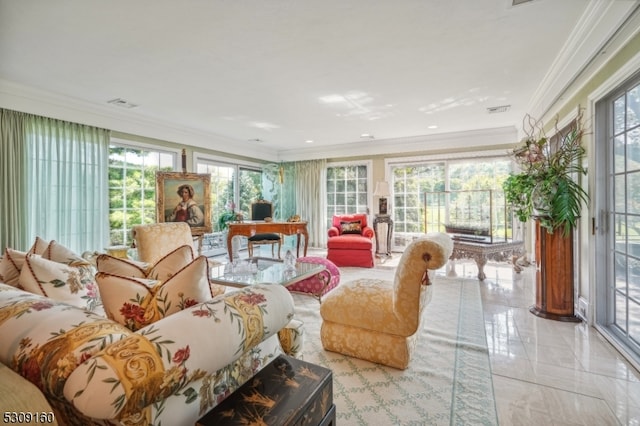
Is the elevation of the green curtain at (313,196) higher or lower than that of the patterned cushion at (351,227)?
higher

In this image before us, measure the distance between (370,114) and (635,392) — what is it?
375cm

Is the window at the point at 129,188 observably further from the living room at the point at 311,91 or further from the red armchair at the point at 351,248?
the red armchair at the point at 351,248

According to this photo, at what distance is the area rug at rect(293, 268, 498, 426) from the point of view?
5.03 ft

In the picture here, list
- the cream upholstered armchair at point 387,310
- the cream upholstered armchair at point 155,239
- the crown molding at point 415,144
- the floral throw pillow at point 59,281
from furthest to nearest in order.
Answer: the crown molding at point 415,144
the cream upholstered armchair at point 155,239
the cream upholstered armchair at point 387,310
the floral throw pillow at point 59,281

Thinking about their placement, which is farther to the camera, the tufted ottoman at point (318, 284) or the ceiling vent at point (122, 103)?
the ceiling vent at point (122, 103)

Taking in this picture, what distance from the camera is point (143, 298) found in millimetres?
1021

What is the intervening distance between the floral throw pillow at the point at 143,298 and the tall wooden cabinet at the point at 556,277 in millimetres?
3129

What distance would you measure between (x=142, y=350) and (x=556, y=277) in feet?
11.0

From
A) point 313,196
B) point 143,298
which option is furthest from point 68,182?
point 313,196

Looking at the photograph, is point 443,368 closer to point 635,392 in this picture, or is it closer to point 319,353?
point 319,353

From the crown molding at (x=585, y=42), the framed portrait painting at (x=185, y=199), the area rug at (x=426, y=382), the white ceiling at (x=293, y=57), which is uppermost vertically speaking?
the white ceiling at (x=293, y=57)

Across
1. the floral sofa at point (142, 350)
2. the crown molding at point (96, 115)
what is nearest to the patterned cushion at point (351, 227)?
the crown molding at point (96, 115)

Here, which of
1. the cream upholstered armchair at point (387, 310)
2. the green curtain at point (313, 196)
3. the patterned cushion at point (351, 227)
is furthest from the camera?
the green curtain at point (313, 196)

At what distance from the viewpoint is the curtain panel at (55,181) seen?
3160 millimetres
